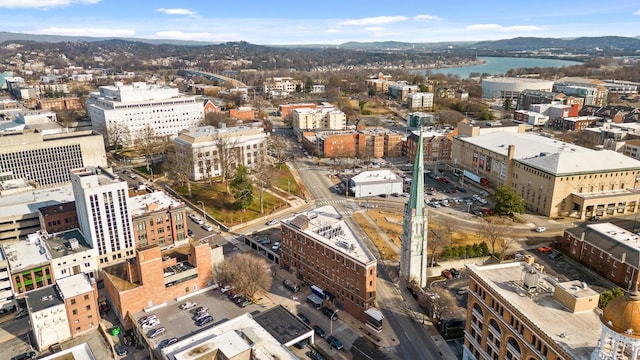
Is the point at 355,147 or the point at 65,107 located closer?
the point at 355,147

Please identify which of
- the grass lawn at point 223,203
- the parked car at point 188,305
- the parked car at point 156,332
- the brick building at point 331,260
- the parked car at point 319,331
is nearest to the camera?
the parked car at point 156,332

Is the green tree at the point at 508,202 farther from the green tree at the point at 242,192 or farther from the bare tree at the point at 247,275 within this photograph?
the bare tree at the point at 247,275

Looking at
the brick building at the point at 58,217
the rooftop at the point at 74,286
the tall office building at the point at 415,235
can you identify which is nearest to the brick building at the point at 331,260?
the tall office building at the point at 415,235

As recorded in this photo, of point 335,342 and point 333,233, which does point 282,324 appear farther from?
point 333,233

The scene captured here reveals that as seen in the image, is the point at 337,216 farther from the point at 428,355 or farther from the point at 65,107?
the point at 65,107

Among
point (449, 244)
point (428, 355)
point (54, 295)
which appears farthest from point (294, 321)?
point (449, 244)

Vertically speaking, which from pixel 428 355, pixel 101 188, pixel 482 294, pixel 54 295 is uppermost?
pixel 101 188

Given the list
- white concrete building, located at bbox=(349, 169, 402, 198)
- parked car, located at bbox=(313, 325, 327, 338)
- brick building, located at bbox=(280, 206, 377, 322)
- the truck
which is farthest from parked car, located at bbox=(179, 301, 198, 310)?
white concrete building, located at bbox=(349, 169, 402, 198)
